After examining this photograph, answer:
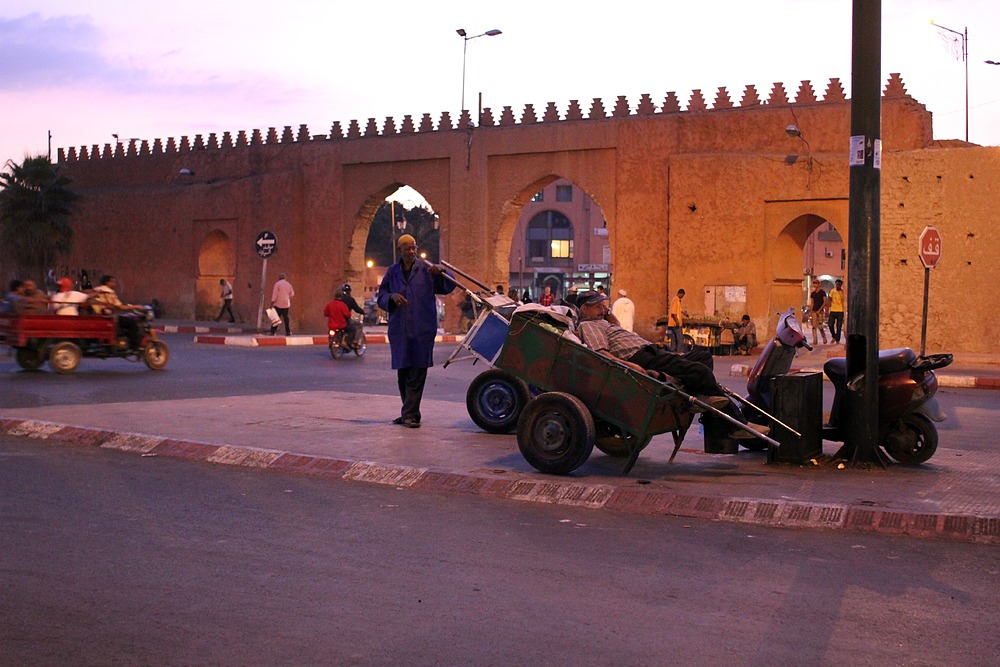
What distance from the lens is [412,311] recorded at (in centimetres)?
965

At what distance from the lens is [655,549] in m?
5.66

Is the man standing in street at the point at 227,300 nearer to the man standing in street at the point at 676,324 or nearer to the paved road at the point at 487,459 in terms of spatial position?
the man standing in street at the point at 676,324

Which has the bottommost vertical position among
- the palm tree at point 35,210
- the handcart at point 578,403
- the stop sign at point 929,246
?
the handcart at point 578,403

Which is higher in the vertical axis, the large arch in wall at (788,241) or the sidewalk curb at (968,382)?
the large arch in wall at (788,241)

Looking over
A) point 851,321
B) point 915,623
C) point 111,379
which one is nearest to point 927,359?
point 851,321

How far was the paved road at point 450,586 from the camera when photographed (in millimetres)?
4012

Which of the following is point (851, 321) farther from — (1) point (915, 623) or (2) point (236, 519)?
(2) point (236, 519)

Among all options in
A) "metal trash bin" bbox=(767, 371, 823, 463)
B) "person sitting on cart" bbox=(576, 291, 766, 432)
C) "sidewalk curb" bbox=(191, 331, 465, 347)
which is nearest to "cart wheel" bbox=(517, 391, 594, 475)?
"person sitting on cart" bbox=(576, 291, 766, 432)

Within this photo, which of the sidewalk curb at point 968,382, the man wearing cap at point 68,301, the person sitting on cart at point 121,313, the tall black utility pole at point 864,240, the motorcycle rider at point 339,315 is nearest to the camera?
the tall black utility pole at point 864,240

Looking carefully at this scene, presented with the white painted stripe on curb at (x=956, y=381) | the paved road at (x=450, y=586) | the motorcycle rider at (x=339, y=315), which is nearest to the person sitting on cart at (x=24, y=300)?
the motorcycle rider at (x=339, y=315)

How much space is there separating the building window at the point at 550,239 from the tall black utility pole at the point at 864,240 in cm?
7073

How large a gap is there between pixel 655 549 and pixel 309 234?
104 feet

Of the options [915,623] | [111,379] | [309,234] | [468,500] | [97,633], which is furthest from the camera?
[309,234]

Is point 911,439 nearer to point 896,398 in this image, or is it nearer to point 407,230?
point 896,398
